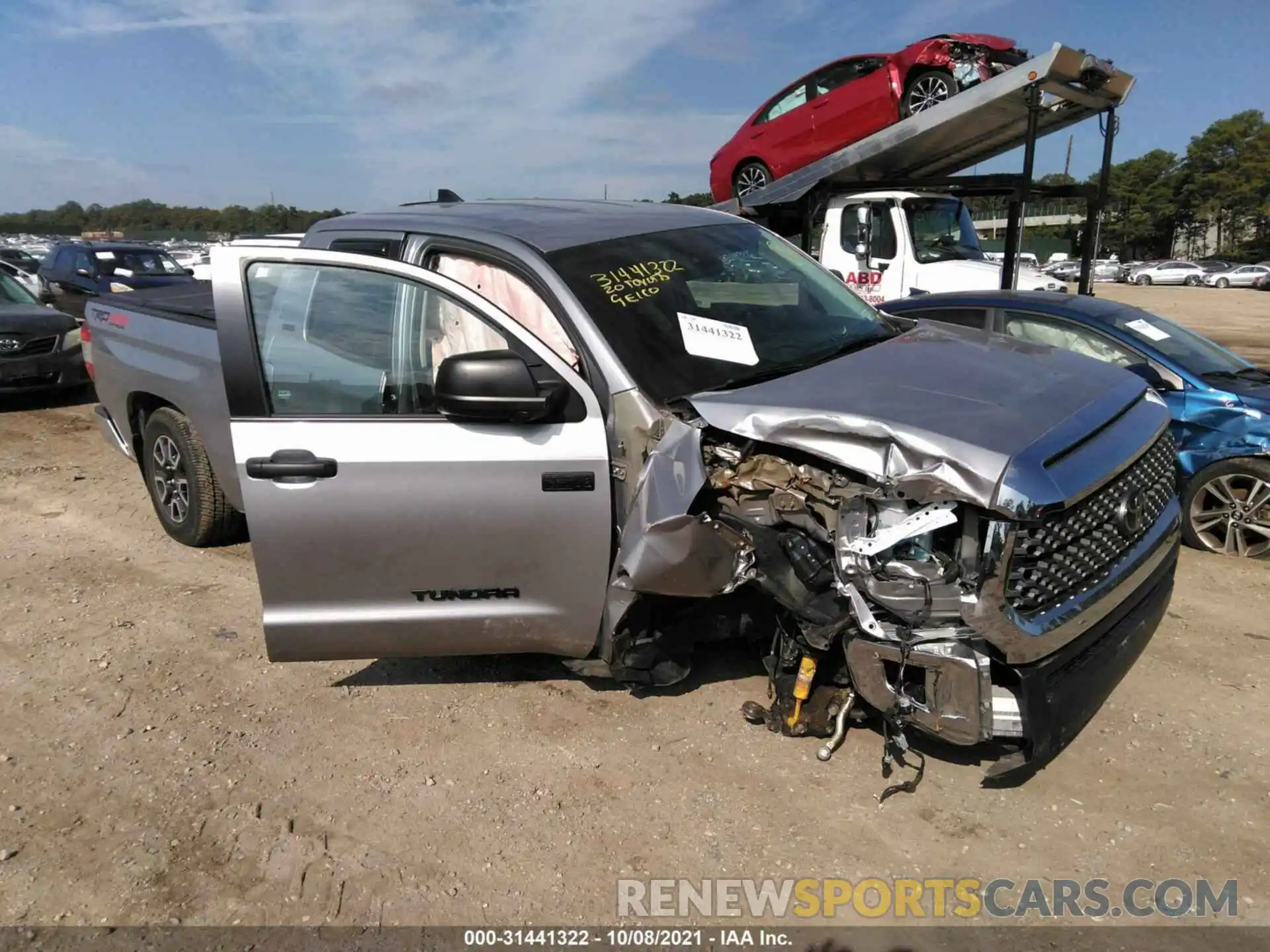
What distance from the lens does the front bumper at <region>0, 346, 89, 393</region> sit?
30.1 ft

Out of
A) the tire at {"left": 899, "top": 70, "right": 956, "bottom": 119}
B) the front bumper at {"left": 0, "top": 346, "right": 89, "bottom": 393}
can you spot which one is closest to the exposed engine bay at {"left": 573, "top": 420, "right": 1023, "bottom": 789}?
the tire at {"left": 899, "top": 70, "right": 956, "bottom": 119}

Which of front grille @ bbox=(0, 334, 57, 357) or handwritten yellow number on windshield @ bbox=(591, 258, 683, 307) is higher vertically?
handwritten yellow number on windshield @ bbox=(591, 258, 683, 307)

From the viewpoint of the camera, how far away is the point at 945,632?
8.75 ft

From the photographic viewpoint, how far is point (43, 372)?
9.41 m

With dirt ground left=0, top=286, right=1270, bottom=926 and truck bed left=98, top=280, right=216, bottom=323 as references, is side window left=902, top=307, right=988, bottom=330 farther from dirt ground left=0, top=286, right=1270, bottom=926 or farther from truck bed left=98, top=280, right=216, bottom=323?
truck bed left=98, top=280, right=216, bottom=323

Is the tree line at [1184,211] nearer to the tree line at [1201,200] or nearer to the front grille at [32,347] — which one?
the tree line at [1201,200]

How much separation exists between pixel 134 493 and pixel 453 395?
4.67m

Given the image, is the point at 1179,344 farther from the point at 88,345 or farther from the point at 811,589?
the point at 88,345

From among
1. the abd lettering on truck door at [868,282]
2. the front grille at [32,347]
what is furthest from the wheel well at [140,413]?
the abd lettering on truck door at [868,282]

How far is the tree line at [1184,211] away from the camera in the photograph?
5541 centimetres

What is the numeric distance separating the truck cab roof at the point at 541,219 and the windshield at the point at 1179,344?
2740 mm

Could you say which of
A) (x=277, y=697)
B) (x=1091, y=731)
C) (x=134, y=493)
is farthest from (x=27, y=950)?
(x=134, y=493)

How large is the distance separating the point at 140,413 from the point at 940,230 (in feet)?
25.1

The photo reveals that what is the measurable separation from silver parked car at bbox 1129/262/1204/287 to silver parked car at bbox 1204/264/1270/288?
116 centimetres
